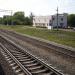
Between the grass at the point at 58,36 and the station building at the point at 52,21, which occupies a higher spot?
the station building at the point at 52,21

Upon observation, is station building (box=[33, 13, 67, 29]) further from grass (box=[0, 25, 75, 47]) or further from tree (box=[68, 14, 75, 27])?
grass (box=[0, 25, 75, 47])

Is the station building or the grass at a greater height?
the station building

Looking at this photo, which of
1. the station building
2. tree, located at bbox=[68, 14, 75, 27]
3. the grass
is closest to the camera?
the grass

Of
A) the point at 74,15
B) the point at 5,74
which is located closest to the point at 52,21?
the point at 74,15

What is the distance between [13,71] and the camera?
35.4 ft

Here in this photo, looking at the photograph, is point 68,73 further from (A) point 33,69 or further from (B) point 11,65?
(B) point 11,65

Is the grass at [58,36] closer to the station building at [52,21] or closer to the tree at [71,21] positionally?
the station building at [52,21]

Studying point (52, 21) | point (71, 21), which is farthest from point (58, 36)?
point (71, 21)

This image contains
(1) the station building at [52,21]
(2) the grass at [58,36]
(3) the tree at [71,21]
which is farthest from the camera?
(3) the tree at [71,21]

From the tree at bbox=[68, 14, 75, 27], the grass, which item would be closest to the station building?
the tree at bbox=[68, 14, 75, 27]

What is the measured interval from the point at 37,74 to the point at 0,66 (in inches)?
127

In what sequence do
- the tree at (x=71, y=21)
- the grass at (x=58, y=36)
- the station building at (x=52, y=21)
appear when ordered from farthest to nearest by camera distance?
the tree at (x=71, y=21)
the station building at (x=52, y=21)
the grass at (x=58, y=36)

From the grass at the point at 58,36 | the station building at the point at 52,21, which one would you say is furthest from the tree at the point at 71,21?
the grass at the point at 58,36

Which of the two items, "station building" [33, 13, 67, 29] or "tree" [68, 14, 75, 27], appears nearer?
"station building" [33, 13, 67, 29]
